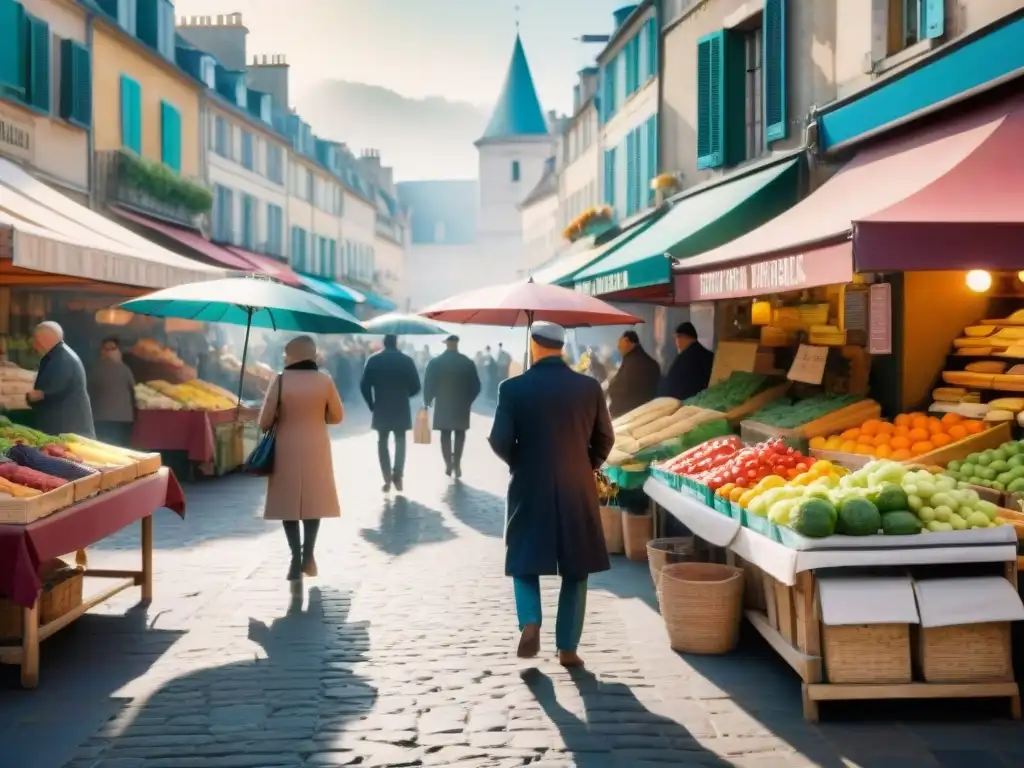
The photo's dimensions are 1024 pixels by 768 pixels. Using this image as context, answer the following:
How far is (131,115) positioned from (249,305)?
45.6 feet

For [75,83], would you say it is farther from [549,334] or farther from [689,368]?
[549,334]

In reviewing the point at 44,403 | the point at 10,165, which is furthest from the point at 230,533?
the point at 10,165

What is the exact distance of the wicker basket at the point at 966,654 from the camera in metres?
5.52

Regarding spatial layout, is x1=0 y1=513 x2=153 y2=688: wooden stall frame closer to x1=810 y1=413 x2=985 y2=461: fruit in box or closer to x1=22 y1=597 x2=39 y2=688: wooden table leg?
x1=22 y1=597 x2=39 y2=688: wooden table leg

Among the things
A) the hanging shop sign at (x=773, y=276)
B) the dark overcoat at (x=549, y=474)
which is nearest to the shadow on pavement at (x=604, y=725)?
the dark overcoat at (x=549, y=474)

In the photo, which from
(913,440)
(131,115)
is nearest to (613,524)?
(913,440)

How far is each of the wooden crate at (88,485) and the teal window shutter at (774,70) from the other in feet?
26.3

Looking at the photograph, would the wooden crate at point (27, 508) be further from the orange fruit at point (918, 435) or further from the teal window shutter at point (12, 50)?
the teal window shutter at point (12, 50)

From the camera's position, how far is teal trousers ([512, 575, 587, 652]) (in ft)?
20.7

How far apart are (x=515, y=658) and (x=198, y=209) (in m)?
19.9

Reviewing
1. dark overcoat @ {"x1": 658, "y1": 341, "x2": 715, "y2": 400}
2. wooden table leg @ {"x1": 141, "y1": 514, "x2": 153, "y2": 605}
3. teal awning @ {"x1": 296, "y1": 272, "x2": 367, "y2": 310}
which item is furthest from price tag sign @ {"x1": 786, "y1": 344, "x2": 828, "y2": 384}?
teal awning @ {"x1": 296, "y1": 272, "x2": 367, "y2": 310}

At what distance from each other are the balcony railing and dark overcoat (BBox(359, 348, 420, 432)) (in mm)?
8496

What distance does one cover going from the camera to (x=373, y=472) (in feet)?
53.0

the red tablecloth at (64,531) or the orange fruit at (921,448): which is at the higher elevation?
the orange fruit at (921,448)
